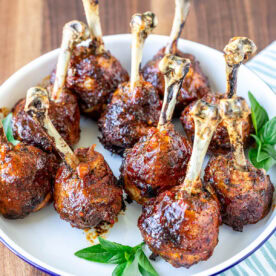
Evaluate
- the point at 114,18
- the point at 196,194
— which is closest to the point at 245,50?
the point at 196,194

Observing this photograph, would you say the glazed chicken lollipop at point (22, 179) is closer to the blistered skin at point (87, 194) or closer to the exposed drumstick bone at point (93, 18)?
the blistered skin at point (87, 194)

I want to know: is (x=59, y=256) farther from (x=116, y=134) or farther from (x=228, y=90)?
(x=228, y=90)

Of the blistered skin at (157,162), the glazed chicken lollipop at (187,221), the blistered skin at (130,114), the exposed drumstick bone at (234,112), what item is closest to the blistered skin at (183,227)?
the glazed chicken lollipop at (187,221)

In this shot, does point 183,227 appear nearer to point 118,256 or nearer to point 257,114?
point 118,256

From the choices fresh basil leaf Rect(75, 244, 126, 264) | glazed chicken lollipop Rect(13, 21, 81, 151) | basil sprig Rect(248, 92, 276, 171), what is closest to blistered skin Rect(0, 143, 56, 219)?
glazed chicken lollipop Rect(13, 21, 81, 151)

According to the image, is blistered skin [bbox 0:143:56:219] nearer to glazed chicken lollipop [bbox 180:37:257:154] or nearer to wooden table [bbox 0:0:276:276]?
glazed chicken lollipop [bbox 180:37:257:154]
